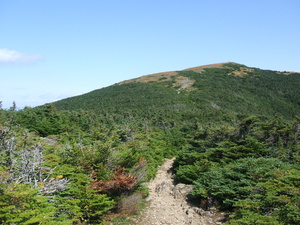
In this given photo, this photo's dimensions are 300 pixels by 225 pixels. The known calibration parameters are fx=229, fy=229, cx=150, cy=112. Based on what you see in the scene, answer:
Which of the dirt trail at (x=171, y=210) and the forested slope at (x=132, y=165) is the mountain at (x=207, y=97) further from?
the dirt trail at (x=171, y=210)

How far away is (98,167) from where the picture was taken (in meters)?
10.7

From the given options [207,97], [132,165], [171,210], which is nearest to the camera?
[171,210]

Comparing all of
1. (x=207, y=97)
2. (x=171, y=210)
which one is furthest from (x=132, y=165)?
(x=207, y=97)

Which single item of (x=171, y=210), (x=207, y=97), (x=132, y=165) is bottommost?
(x=171, y=210)

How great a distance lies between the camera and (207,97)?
2035 inches

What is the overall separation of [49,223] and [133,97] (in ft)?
156

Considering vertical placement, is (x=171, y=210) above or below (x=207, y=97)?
below

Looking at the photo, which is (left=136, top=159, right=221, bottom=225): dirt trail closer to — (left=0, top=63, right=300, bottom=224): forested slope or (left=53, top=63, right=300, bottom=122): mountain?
(left=0, top=63, right=300, bottom=224): forested slope

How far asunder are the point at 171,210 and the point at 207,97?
142ft

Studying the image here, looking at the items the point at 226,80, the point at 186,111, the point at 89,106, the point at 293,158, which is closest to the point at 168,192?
the point at 293,158

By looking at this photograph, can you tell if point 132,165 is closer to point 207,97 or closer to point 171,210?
point 171,210

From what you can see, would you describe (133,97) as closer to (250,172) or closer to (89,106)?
(89,106)

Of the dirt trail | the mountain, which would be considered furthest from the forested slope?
the mountain

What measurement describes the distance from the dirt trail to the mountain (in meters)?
24.1
